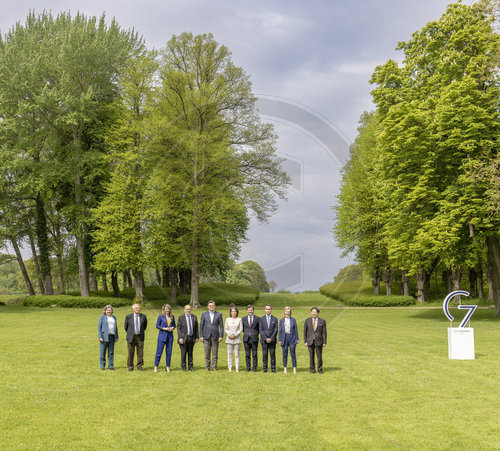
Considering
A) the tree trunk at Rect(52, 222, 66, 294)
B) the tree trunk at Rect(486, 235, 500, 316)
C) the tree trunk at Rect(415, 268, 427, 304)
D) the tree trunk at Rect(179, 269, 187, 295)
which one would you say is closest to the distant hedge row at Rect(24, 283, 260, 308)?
the tree trunk at Rect(179, 269, 187, 295)

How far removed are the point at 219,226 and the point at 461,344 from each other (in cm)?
2961

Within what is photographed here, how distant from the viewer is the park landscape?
9.80m

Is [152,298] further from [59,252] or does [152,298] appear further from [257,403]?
[257,403]

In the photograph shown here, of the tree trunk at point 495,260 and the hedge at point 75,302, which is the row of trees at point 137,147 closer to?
the hedge at point 75,302

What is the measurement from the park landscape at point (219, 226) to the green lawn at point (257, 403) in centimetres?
7

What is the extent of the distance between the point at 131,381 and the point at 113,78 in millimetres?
42265

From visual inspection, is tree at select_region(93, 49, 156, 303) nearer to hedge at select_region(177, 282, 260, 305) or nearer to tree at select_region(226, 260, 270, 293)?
hedge at select_region(177, 282, 260, 305)

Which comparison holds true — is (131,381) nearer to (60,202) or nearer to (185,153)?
(185,153)

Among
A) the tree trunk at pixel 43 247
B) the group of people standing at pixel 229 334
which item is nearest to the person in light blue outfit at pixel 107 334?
the group of people standing at pixel 229 334

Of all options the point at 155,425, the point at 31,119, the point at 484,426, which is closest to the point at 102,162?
the point at 31,119

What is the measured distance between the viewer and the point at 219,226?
43594mm

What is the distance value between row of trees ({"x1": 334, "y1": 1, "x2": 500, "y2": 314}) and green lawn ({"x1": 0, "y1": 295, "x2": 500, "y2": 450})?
12.1 meters

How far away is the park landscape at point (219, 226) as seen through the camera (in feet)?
32.2

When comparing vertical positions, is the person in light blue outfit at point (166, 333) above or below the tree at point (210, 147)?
below
